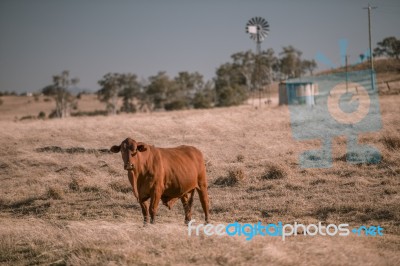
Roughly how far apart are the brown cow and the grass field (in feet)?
1.82

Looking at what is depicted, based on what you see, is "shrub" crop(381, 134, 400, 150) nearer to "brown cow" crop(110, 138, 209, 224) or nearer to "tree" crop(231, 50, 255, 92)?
"brown cow" crop(110, 138, 209, 224)

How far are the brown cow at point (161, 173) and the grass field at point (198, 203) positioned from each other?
555 mm

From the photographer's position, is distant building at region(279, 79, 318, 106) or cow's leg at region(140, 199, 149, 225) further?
distant building at region(279, 79, 318, 106)

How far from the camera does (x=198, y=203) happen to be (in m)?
11.5

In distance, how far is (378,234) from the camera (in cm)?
796

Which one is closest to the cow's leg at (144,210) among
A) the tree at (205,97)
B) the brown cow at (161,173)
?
the brown cow at (161,173)

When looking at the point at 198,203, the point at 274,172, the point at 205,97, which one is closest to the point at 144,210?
the point at 198,203

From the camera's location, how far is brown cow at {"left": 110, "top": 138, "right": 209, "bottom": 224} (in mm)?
7914

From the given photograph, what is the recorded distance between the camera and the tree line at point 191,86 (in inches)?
2931

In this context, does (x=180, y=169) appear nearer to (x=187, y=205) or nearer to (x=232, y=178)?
(x=187, y=205)

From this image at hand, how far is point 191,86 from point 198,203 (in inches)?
3306

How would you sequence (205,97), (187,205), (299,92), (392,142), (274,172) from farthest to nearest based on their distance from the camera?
(205,97)
(299,92)
(392,142)
(274,172)
(187,205)

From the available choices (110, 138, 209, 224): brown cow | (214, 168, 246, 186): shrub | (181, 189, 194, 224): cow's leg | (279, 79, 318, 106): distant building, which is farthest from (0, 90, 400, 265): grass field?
(279, 79, 318, 106): distant building

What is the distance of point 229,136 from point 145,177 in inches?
608
